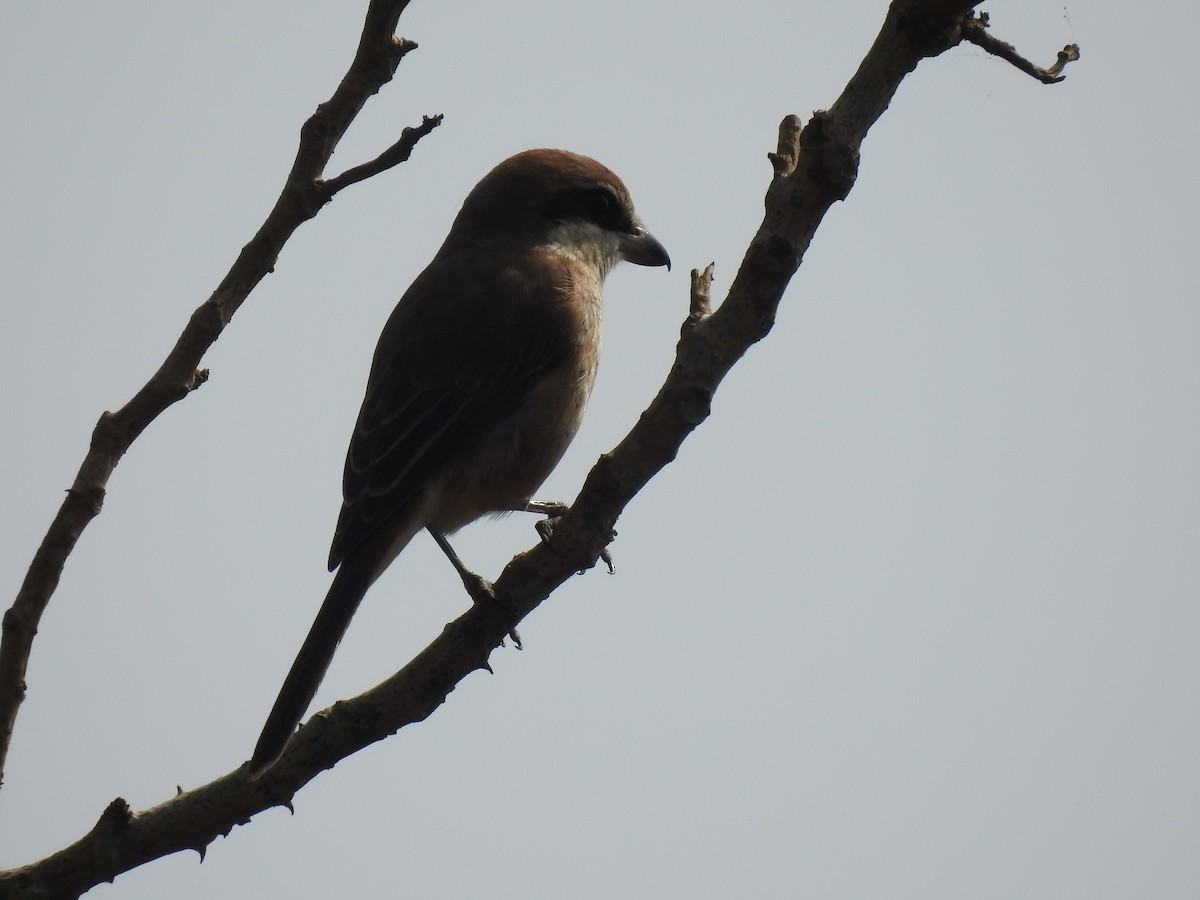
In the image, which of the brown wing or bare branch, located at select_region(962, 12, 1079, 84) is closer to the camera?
bare branch, located at select_region(962, 12, 1079, 84)

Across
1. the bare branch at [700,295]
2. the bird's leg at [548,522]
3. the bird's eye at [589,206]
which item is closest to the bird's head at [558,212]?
the bird's eye at [589,206]

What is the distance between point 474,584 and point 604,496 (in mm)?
886

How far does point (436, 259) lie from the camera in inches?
235

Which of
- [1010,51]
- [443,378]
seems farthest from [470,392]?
[1010,51]

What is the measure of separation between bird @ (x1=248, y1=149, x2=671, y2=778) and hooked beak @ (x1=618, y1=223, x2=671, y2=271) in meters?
0.27

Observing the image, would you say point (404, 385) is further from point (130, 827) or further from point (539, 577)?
point (130, 827)

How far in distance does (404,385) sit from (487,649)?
1839 mm

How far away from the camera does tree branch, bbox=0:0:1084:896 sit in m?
2.83

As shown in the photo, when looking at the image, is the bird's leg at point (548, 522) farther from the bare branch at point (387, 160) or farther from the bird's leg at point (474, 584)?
the bare branch at point (387, 160)

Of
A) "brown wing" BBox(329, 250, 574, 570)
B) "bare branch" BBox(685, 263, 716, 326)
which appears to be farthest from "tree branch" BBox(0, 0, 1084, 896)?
"brown wing" BBox(329, 250, 574, 570)

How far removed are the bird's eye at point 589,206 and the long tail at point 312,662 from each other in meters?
2.26

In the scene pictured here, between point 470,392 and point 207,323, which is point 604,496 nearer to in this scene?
point 207,323

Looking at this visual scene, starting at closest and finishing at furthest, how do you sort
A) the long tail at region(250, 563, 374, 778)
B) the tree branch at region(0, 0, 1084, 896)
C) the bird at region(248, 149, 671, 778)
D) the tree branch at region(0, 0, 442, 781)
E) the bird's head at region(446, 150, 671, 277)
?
the tree branch at region(0, 0, 1084, 896)
the tree branch at region(0, 0, 442, 781)
the long tail at region(250, 563, 374, 778)
the bird at region(248, 149, 671, 778)
the bird's head at region(446, 150, 671, 277)

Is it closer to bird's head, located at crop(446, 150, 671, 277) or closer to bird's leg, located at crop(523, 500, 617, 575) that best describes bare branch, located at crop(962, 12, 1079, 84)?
bird's leg, located at crop(523, 500, 617, 575)
